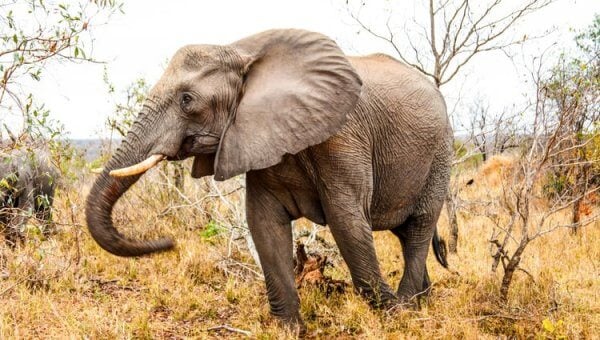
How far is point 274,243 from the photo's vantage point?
4609mm

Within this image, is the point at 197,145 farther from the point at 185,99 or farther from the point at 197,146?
the point at 185,99

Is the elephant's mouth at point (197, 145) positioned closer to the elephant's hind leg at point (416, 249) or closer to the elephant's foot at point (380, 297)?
the elephant's foot at point (380, 297)

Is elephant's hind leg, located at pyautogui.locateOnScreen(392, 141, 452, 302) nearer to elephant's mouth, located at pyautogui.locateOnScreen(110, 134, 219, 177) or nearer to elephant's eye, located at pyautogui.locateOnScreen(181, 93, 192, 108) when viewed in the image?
elephant's mouth, located at pyautogui.locateOnScreen(110, 134, 219, 177)

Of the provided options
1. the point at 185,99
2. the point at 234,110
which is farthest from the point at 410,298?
the point at 185,99

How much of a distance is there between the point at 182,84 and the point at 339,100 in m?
0.98

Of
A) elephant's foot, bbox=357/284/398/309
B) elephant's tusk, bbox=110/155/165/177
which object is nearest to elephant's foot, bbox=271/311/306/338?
elephant's foot, bbox=357/284/398/309

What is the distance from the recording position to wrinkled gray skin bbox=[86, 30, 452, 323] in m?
3.98

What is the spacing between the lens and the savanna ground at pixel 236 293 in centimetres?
457

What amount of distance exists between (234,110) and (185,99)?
32 centimetres

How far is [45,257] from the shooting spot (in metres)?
6.07

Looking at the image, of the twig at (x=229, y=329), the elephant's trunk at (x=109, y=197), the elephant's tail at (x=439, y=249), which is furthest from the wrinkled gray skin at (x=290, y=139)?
the elephant's tail at (x=439, y=249)

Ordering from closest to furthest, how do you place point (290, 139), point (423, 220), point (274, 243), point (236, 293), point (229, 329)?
point (290, 139) < point (274, 243) < point (229, 329) < point (423, 220) < point (236, 293)

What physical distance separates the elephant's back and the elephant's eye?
44.1 inches

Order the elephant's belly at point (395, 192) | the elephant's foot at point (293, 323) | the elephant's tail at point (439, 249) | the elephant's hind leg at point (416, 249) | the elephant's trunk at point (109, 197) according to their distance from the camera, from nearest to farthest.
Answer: the elephant's trunk at point (109, 197) < the elephant's foot at point (293, 323) < the elephant's belly at point (395, 192) < the elephant's hind leg at point (416, 249) < the elephant's tail at point (439, 249)
